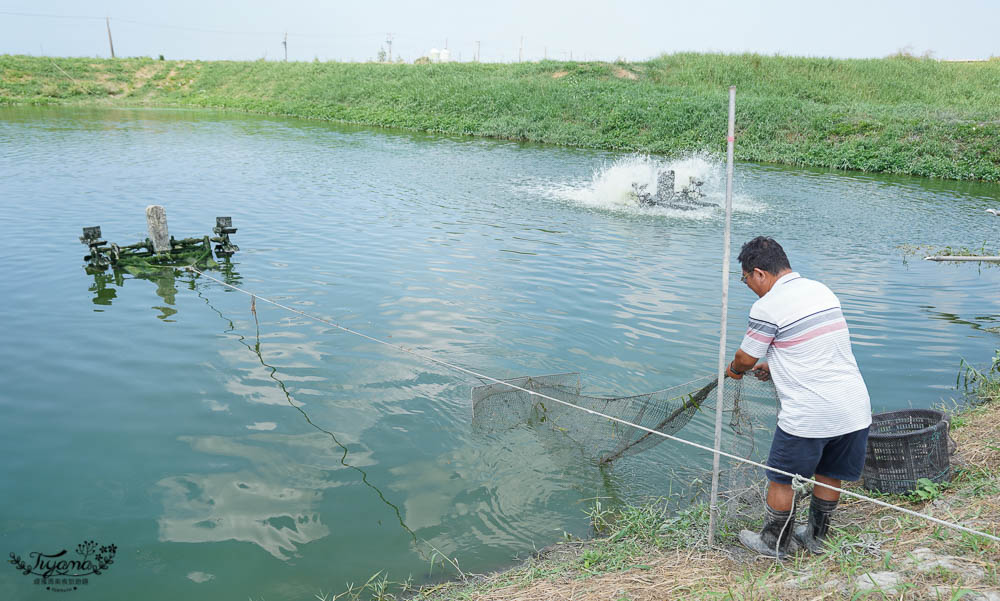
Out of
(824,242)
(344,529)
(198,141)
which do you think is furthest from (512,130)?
(344,529)

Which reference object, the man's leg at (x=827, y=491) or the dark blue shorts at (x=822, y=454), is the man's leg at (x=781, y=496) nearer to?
the dark blue shorts at (x=822, y=454)

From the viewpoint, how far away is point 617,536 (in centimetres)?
435

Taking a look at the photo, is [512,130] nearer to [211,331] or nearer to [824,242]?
[824,242]

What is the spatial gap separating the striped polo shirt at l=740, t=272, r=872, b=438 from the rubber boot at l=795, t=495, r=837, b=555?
532 mm

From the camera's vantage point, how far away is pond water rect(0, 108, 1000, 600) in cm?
461

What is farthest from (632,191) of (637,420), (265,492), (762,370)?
(265,492)

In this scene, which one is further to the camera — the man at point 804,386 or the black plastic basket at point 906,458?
the black plastic basket at point 906,458

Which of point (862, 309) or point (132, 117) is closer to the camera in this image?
point (862, 309)

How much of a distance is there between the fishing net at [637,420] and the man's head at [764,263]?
119cm

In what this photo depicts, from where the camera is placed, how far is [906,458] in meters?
4.17

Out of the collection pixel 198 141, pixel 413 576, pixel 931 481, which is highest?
pixel 198 141

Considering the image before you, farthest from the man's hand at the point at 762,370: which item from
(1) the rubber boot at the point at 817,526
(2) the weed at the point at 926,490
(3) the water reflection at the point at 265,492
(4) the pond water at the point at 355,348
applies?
(3) the water reflection at the point at 265,492

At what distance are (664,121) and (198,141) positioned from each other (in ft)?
64.7

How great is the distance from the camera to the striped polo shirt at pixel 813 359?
3426 mm
